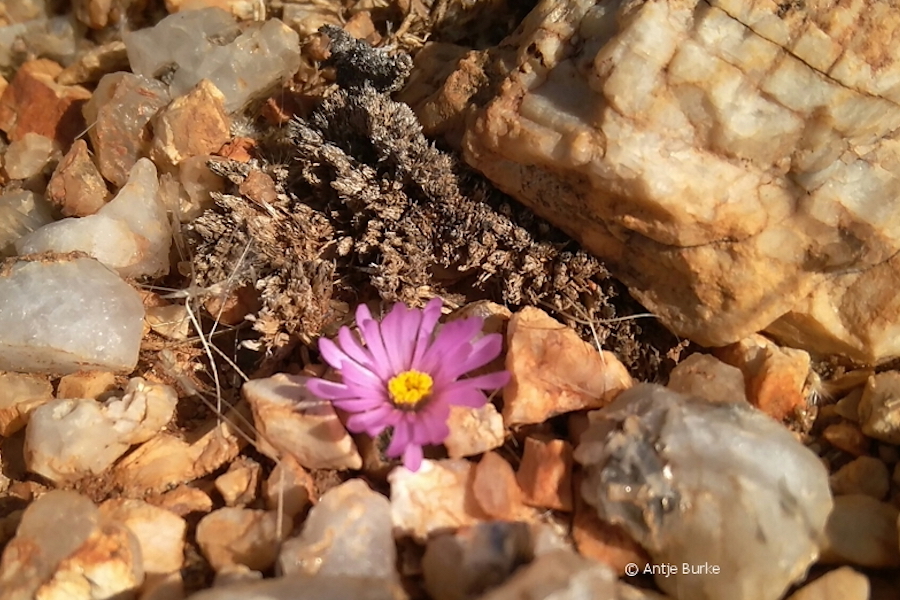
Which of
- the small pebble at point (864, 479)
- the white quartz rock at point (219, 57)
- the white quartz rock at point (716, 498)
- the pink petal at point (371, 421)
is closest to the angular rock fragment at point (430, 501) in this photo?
the pink petal at point (371, 421)

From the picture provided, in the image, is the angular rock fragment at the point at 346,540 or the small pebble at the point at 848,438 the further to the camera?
the small pebble at the point at 848,438

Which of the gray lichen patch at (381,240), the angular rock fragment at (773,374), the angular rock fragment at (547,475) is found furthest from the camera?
the gray lichen patch at (381,240)

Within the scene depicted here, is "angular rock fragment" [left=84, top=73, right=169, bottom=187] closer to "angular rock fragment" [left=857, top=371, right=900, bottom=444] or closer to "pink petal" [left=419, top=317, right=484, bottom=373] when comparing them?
"pink petal" [left=419, top=317, right=484, bottom=373]

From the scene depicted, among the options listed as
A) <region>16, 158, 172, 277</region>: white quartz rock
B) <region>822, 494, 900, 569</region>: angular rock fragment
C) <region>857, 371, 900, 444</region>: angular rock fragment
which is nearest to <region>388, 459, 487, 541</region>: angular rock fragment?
<region>822, 494, 900, 569</region>: angular rock fragment

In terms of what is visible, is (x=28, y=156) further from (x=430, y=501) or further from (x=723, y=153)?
(x=723, y=153)

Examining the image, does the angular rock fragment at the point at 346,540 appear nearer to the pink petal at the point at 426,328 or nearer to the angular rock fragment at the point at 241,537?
the angular rock fragment at the point at 241,537

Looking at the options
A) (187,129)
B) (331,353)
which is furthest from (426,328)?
(187,129)
